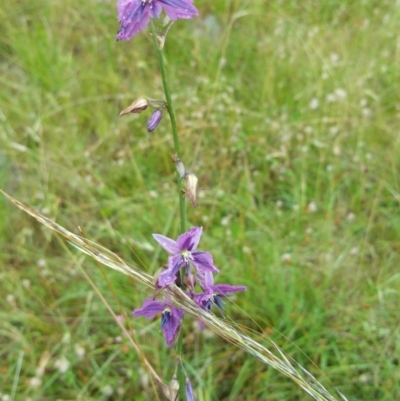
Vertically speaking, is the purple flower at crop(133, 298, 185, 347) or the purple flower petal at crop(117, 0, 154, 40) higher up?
the purple flower petal at crop(117, 0, 154, 40)

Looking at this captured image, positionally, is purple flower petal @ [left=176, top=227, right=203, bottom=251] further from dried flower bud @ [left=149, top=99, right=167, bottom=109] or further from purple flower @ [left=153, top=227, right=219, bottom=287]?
dried flower bud @ [left=149, top=99, right=167, bottom=109]

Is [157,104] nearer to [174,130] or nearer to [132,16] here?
[174,130]

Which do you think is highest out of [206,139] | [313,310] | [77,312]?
[206,139]

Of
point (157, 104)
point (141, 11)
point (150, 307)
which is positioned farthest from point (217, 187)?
point (141, 11)

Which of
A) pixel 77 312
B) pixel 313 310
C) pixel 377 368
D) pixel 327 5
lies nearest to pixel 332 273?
pixel 313 310

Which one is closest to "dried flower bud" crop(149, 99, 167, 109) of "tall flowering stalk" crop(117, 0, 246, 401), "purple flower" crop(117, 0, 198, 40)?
"tall flowering stalk" crop(117, 0, 246, 401)

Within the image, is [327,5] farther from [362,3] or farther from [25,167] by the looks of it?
[25,167]

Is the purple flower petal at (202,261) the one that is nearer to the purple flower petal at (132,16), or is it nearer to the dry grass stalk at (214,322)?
the dry grass stalk at (214,322)
